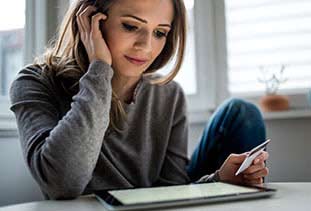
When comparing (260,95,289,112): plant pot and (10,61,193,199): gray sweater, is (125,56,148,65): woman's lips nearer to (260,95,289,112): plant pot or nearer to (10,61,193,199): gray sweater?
(10,61,193,199): gray sweater

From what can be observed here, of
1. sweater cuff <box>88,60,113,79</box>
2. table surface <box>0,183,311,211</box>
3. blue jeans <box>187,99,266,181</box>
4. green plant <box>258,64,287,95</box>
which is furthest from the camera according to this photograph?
green plant <box>258,64,287,95</box>

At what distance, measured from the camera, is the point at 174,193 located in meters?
0.64

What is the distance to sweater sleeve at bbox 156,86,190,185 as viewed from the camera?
1112mm

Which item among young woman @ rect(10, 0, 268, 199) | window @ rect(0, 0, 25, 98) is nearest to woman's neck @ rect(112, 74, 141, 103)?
young woman @ rect(10, 0, 268, 199)

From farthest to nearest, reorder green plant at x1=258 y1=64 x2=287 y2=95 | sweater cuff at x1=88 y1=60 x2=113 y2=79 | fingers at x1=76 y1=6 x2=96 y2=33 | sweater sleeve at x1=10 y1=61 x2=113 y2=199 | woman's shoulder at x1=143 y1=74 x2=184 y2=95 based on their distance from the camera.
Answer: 1. green plant at x1=258 y1=64 x2=287 y2=95
2. woman's shoulder at x1=143 y1=74 x2=184 y2=95
3. fingers at x1=76 y1=6 x2=96 y2=33
4. sweater cuff at x1=88 y1=60 x2=113 y2=79
5. sweater sleeve at x1=10 y1=61 x2=113 y2=199

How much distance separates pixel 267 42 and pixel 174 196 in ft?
3.66

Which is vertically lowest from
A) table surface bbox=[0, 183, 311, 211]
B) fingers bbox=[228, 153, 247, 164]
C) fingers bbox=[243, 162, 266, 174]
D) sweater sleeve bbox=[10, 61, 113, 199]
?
table surface bbox=[0, 183, 311, 211]

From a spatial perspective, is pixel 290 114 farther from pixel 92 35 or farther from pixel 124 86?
pixel 92 35

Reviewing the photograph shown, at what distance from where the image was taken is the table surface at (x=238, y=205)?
55cm

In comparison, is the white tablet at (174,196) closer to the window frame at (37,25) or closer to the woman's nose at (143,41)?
the woman's nose at (143,41)

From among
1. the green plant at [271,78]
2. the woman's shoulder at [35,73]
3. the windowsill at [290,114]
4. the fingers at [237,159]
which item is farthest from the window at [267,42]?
the woman's shoulder at [35,73]

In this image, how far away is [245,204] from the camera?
579mm

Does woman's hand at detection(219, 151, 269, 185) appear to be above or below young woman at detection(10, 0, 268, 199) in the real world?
below

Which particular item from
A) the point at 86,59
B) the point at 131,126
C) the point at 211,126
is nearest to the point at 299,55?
the point at 211,126
